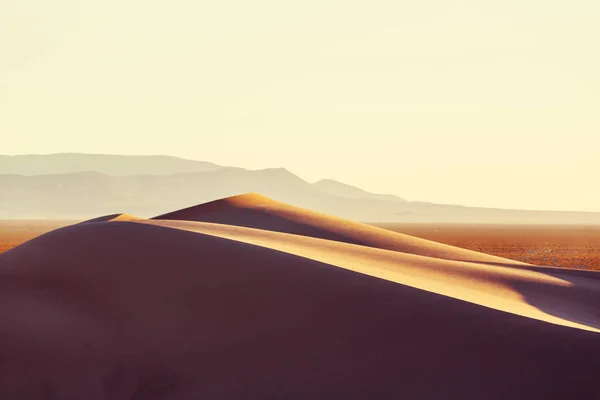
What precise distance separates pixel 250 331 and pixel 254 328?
0.19 feet

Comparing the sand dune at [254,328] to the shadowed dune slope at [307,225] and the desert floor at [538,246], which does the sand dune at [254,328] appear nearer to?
the shadowed dune slope at [307,225]

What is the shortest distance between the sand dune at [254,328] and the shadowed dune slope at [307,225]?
693 cm

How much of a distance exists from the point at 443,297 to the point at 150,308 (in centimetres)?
327

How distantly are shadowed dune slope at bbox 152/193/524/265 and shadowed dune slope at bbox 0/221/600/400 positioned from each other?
23.9 feet

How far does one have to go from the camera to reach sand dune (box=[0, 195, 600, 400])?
7.95 meters

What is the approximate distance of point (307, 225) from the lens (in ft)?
63.9

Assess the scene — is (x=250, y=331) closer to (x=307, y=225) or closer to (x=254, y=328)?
(x=254, y=328)

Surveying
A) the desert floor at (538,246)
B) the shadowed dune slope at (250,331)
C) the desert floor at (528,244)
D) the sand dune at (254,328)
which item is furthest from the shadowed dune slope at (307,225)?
the desert floor at (528,244)

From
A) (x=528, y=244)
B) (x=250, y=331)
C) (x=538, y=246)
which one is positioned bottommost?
(x=250, y=331)

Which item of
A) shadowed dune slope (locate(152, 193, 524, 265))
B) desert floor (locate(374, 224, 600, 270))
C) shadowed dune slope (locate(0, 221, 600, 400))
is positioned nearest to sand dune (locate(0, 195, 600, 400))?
shadowed dune slope (locate(0, 221, 600, 400))

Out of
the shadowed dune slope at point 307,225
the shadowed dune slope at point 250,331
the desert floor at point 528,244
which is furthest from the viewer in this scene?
the desert floor at point 528,244

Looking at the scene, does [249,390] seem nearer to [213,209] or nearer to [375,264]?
[375,264]

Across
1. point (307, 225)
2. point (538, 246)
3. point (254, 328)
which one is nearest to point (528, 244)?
point (538, 246)

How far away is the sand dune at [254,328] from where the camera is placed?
313 inches
